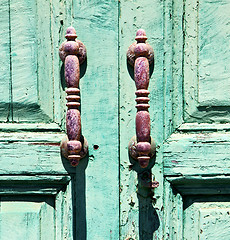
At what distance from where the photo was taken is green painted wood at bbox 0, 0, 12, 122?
81cm

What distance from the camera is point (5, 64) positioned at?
819mm

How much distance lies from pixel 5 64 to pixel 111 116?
24 centimetres

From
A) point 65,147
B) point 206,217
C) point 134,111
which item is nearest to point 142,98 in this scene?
point 134,111

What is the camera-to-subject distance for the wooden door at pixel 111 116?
31.8 inches

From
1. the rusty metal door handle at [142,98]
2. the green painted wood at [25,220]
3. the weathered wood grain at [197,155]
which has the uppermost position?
Answer: the rusty metal door handle at [142,98]

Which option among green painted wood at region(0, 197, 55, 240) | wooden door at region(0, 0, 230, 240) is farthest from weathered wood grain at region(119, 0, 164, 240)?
green painted wood at region(0, 197, 55, 240)

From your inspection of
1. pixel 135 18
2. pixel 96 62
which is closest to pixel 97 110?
pixel 96 62

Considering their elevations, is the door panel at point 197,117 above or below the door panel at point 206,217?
above

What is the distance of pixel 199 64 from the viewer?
819 millimetres

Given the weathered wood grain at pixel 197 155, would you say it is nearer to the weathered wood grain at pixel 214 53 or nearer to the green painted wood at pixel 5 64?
the weathered wood grain at pixel 214 53

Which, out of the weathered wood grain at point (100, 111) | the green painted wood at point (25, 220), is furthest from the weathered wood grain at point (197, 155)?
the green painted wood at point (25, 220)

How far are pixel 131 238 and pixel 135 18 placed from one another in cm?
44

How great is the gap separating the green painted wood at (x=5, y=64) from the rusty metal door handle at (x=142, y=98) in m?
0.26

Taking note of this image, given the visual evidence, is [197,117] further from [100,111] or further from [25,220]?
[25,220]
